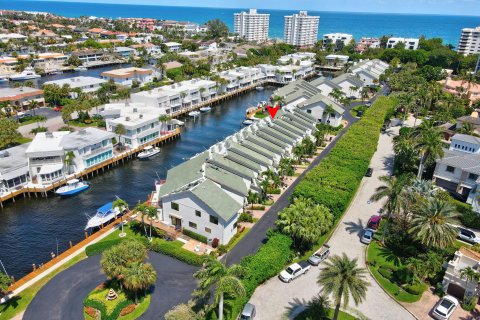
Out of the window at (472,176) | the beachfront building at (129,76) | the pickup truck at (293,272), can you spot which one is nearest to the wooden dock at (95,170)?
the pickup truck at (293,272)

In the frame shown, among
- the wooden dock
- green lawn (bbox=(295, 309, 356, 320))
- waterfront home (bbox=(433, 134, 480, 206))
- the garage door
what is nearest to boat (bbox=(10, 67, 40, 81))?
the wooden dock

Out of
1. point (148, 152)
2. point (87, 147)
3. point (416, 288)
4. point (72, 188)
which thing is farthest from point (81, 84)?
point (416, 288)

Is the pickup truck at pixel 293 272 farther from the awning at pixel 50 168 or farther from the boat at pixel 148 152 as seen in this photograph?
the boat at pixel 148 152

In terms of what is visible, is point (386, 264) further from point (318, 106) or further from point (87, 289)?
point (318, 106)

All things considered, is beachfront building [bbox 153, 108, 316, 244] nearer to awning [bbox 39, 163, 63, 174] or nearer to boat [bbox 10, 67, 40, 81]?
awning [bbox 39, 163, 63, 174]

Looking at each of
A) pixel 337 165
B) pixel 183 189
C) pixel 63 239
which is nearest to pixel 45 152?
pixel 63 239

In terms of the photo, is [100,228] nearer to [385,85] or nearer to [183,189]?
[183,189]

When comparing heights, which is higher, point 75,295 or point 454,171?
point 454,171
